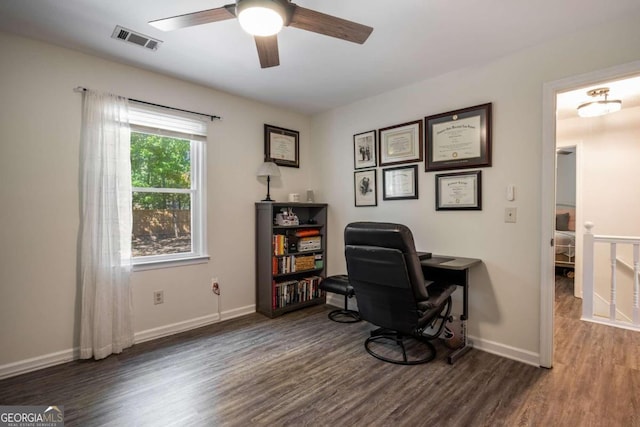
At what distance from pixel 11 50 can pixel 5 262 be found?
4.91ft

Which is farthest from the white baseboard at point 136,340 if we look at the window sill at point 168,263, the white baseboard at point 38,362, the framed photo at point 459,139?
the framed photo at point 459,139

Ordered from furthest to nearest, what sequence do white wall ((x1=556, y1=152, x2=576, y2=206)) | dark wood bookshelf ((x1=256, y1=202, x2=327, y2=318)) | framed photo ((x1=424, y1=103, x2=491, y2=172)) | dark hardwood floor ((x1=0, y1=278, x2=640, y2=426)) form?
1. white wall ((x1=556, y1=152, x2=576, y2=206))
2. dark wood bookshelf ((x1=256, y1=202, x2=327, y2=318))
3. framed photo ((x1=424, y1=103, x2=491, y2=172))
4. dark hardwood floor ((x1=0, y1=278, x2=640, y2=426))

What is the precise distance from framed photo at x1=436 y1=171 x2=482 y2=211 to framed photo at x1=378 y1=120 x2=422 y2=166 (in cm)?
36

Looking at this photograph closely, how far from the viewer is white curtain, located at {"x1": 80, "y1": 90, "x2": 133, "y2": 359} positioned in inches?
94.6

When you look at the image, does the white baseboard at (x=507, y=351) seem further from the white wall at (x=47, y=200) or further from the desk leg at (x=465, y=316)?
the white wall at (x=47, y=200)

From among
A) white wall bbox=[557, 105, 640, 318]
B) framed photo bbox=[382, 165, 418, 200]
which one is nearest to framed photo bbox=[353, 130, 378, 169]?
framed photo bbox=[382, 165, 418, 200]

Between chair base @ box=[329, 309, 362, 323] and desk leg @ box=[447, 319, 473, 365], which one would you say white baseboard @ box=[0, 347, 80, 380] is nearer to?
chair base @ box=[329, 309, 362, 323]

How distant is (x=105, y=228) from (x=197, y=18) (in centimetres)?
177

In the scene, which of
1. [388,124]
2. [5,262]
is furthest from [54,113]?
[388,124]

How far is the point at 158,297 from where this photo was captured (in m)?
2.85

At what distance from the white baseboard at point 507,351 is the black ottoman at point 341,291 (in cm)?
115

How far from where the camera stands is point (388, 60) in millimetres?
2578

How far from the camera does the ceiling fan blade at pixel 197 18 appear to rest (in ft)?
5.17

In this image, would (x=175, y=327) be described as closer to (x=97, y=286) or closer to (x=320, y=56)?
(x=97, y=286)
